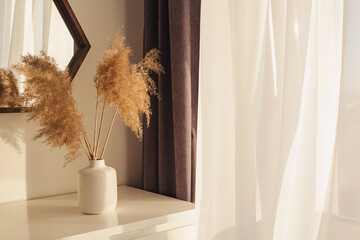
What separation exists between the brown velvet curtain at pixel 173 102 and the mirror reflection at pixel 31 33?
315 millimetres

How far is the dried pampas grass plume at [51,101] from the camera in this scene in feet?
3.95

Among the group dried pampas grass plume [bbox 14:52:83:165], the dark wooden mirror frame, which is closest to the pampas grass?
dried pampas grass plume [bbox 14:52:83:165]

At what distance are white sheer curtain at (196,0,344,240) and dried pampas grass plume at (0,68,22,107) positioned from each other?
63 centimetres

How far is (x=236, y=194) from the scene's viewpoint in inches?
47.3

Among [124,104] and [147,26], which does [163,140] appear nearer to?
[124,104]

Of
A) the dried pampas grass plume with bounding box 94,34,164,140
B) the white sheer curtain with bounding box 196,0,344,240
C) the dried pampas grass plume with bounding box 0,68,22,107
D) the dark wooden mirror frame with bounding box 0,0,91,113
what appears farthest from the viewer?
the dark wooden mirror frame with bounding box 0,0,91,113

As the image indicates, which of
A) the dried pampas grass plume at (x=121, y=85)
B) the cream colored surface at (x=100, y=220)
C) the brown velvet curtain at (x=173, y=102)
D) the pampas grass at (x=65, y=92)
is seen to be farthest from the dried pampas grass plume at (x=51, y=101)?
the brown velvet curtain at (x=173, y=102)

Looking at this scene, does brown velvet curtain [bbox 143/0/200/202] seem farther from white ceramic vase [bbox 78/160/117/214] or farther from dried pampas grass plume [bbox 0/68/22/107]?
dried pampas grass plume [bbox 0/68/22/107]

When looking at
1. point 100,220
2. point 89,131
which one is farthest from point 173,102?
point 100,220

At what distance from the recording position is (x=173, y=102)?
1.48 m

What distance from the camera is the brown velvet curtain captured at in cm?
146

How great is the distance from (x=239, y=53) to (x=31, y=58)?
0.61 m

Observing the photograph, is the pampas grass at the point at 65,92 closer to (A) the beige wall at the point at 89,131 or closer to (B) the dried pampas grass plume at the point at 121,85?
(B) the dried pampas grass plume at the point at 121,85

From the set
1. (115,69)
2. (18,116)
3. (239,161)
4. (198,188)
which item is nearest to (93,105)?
(18,116)
